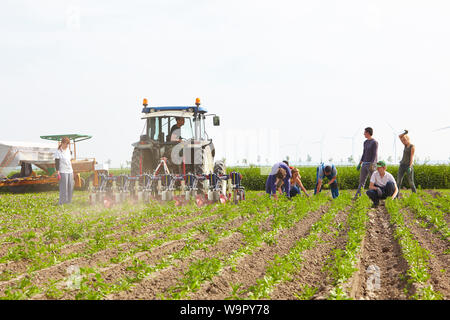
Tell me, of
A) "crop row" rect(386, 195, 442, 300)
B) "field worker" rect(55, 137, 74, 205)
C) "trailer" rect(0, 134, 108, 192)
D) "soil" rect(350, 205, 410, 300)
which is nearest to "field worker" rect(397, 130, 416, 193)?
"soil" rect(350, 205, 410, 300)

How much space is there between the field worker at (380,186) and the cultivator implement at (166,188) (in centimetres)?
351

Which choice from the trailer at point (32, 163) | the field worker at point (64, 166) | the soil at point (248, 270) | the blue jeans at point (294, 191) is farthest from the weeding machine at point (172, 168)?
the trailer at point (32, 163)

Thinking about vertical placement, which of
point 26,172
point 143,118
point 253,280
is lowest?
point 253,280

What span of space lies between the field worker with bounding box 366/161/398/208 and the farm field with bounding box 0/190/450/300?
101 centimetres

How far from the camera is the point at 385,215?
9656 millimetres

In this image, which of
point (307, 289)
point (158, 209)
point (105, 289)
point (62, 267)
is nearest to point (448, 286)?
point (307, 289)

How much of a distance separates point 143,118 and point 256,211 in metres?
4.50

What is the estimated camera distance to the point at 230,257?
5.60 meters

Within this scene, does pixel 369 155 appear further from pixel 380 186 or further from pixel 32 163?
pixel 32 163

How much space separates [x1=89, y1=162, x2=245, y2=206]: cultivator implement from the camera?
1127 cm

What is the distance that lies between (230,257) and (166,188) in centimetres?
594

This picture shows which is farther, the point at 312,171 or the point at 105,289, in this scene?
the point at 312,171

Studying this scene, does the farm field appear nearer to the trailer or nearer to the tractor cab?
the tractor cab
